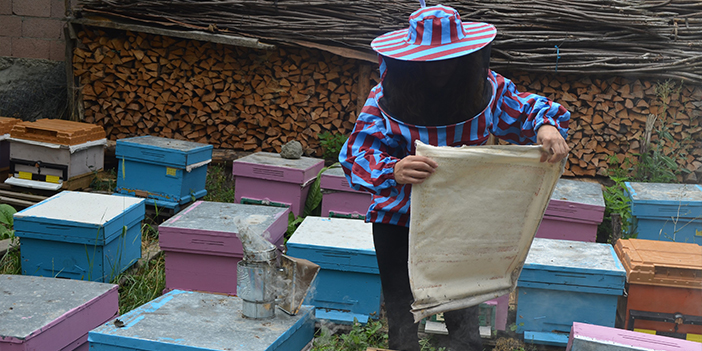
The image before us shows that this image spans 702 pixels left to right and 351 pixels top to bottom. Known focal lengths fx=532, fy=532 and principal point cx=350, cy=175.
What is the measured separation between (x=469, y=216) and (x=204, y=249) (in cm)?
188

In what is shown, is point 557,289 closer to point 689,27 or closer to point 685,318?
point 685,318

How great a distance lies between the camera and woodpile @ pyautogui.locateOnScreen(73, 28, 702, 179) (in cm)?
515

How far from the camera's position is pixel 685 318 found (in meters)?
2.78

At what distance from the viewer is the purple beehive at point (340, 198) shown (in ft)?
13.9

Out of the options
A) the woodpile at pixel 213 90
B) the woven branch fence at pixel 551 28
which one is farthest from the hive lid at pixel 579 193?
the woodpile at pixel 213 90

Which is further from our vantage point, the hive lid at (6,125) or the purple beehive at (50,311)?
the hive lid at (6,125)

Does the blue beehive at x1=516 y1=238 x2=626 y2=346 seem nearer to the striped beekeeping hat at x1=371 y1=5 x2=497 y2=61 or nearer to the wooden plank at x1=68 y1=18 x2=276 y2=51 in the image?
the striped beekeeping hat at x1=371 y1=5 x2=497 y2=61

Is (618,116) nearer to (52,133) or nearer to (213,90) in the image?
(213,90)

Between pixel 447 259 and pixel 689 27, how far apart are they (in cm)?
450

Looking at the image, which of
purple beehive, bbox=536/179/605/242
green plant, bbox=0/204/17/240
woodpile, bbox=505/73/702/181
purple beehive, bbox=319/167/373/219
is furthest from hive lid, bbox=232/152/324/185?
woodpile, bbox=505/73/702/181

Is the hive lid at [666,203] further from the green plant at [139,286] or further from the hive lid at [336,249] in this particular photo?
the green plant at [139,286]

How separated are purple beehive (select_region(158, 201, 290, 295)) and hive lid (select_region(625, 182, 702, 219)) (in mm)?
2470

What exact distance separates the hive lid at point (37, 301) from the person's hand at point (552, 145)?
1847 millimetres

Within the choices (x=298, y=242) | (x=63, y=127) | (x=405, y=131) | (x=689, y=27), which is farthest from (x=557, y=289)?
(x=63, y=127)
